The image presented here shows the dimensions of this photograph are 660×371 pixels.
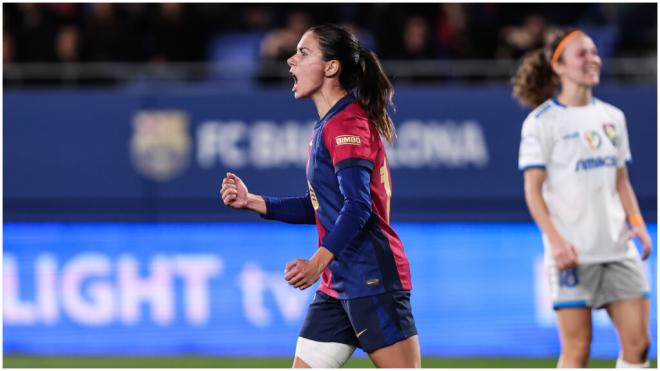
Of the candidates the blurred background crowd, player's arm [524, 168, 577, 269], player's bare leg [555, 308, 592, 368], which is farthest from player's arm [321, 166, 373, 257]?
the blurred background crowd

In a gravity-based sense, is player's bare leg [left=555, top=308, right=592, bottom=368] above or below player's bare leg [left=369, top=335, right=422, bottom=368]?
below

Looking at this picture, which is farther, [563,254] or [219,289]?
[219,289]

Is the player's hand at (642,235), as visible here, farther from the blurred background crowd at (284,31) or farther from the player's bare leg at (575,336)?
the blurred background crowd at (284,31)

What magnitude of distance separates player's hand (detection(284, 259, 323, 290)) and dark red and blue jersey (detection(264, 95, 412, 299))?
0.72ft

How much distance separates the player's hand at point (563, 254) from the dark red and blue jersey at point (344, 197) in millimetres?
1056

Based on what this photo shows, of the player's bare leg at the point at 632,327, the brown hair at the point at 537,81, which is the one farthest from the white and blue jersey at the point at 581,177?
the brown hair at the point at 537,81

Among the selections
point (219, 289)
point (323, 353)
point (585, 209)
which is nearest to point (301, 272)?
point (323, 353)

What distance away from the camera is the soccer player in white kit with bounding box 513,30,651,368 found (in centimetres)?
566

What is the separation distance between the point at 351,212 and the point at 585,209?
67.4 inches

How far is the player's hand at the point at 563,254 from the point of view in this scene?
18.1 ft

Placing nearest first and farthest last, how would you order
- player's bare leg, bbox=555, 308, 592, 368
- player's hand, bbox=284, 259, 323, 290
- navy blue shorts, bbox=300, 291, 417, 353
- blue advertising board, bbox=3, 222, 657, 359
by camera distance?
1. player's hand, bbox=284, 259, 323, 290
2. navy blue shorts, bbox=300, 291, 417, 353
3. player's bare leg, bbox=555, 308, 592, 368
4. blue advertising board, bbox=3, 222, 657, 359

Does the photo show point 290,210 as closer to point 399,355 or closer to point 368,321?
point 368,321

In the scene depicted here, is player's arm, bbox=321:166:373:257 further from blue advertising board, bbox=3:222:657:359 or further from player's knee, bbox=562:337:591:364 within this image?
blue advertising board, bbox=3:222:657:359

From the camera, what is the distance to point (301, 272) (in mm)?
4297
